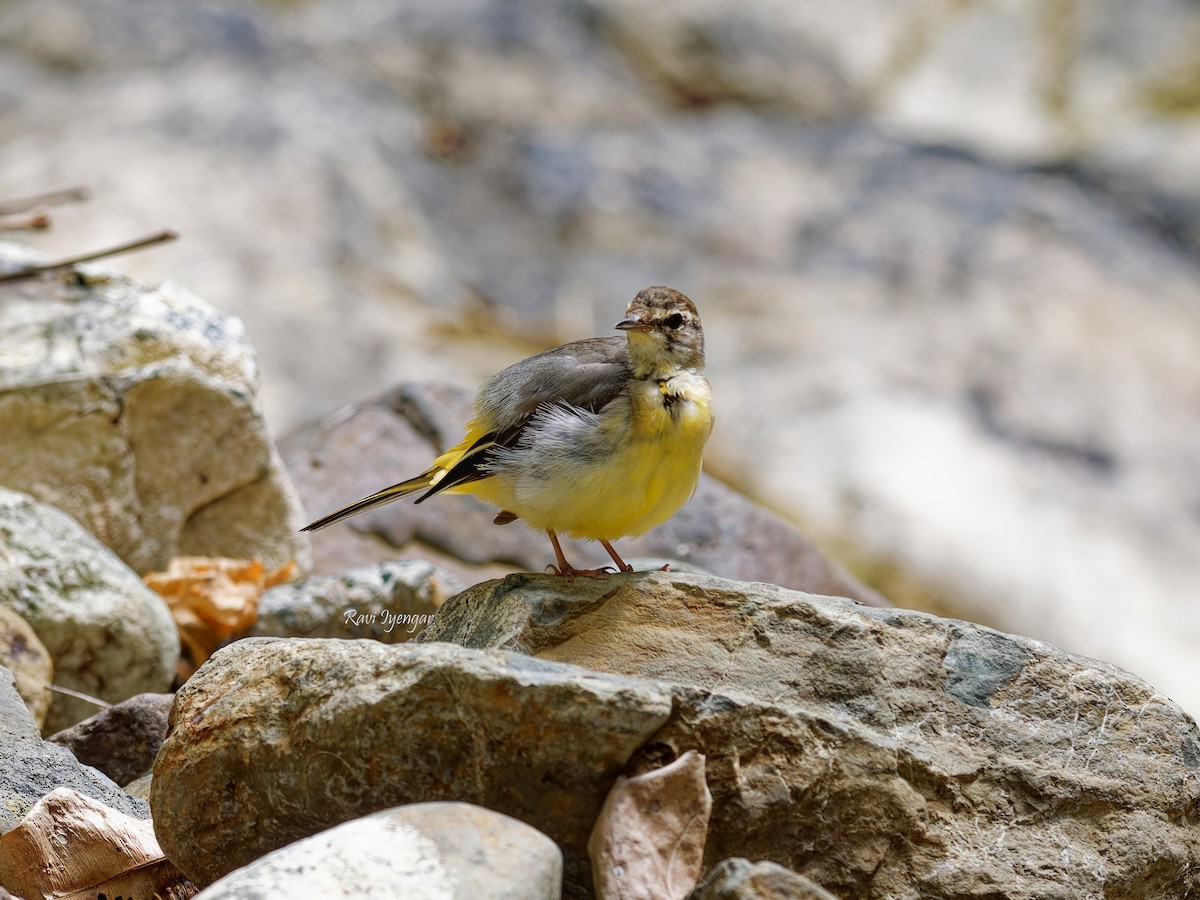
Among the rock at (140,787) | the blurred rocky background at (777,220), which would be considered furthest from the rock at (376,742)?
the blurred rocky background at (777,220)

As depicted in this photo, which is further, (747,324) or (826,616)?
(747,324)

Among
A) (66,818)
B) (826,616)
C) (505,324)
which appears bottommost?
(505,324)

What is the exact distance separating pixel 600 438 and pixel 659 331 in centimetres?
46

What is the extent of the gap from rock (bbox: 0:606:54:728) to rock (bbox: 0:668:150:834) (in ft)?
1.55

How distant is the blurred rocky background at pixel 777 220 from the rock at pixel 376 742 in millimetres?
5954

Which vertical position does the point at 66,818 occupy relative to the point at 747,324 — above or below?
above

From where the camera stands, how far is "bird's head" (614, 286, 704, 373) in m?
4.64

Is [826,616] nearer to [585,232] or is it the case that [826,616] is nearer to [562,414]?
[562,414]

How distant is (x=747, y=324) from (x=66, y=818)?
8.03 metres

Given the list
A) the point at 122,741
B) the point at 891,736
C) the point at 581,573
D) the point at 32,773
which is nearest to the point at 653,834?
the point at 891,736

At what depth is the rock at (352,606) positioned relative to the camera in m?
5.83

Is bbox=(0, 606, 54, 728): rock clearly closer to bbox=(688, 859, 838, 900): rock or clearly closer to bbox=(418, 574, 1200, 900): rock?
bbox=(418, 574, 1200, 900): rock

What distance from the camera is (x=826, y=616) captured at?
4.02 meters

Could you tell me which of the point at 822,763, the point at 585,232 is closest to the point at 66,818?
the point at 822,763
